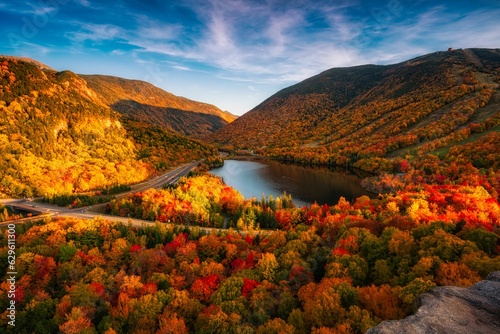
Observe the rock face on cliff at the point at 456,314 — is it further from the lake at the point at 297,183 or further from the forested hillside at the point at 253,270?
the lake at the point at 297,183

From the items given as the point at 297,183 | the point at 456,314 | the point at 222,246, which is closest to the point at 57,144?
the point at 222,246

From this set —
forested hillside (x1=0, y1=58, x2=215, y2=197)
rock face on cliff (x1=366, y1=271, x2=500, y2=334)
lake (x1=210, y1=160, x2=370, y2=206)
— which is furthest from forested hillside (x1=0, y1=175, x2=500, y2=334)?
forested hillside (x1=0, y1=58, x2=215, y2=197)

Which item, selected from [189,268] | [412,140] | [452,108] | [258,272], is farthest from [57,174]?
[452,108]

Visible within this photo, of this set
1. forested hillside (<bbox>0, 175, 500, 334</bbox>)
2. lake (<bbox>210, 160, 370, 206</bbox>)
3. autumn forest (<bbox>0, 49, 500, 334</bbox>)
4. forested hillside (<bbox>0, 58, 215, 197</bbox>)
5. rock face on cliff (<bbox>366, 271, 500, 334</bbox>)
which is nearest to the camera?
rock face on cliff (<bbox>366, 271, 500, 334</bbox>)

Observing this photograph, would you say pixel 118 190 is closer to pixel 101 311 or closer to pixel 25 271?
pixel 25 271

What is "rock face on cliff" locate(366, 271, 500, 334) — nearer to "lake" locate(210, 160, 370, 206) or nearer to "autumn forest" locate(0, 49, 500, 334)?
"autumn forest" locate(0, 49, 500, 334)

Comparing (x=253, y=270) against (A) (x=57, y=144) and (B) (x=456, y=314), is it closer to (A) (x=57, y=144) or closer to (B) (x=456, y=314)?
(B) (x=456, y=314)
